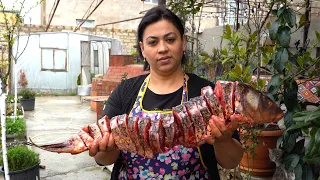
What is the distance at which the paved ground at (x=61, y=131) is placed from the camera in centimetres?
512

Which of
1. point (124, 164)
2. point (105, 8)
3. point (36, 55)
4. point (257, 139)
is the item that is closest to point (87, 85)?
point (36, 55)

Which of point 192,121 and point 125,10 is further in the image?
point 125,10

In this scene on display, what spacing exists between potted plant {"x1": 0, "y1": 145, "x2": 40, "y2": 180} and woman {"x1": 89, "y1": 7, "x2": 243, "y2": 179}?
2842 millimetres

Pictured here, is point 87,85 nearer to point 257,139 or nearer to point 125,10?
point 125,10

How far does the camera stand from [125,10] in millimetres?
19719

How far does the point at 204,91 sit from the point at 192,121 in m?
0.17

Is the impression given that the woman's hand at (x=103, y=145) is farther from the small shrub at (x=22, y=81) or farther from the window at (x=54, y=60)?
the window at (x=54, y=60)

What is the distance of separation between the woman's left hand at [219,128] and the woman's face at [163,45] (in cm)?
45

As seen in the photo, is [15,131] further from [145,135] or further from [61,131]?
[145,135]

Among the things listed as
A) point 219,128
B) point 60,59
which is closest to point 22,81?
point 60,59

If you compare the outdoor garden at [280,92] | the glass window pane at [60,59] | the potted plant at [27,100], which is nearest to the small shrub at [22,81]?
the glass window pane at [60,59]

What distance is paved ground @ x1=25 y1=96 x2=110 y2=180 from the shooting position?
16.8 ft

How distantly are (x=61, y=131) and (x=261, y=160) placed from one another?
5.65 m

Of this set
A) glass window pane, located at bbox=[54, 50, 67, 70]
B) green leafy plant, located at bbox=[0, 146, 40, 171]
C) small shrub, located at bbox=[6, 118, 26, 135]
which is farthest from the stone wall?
green leafy plant, located at bbox=[0, 146, 40, 171]
